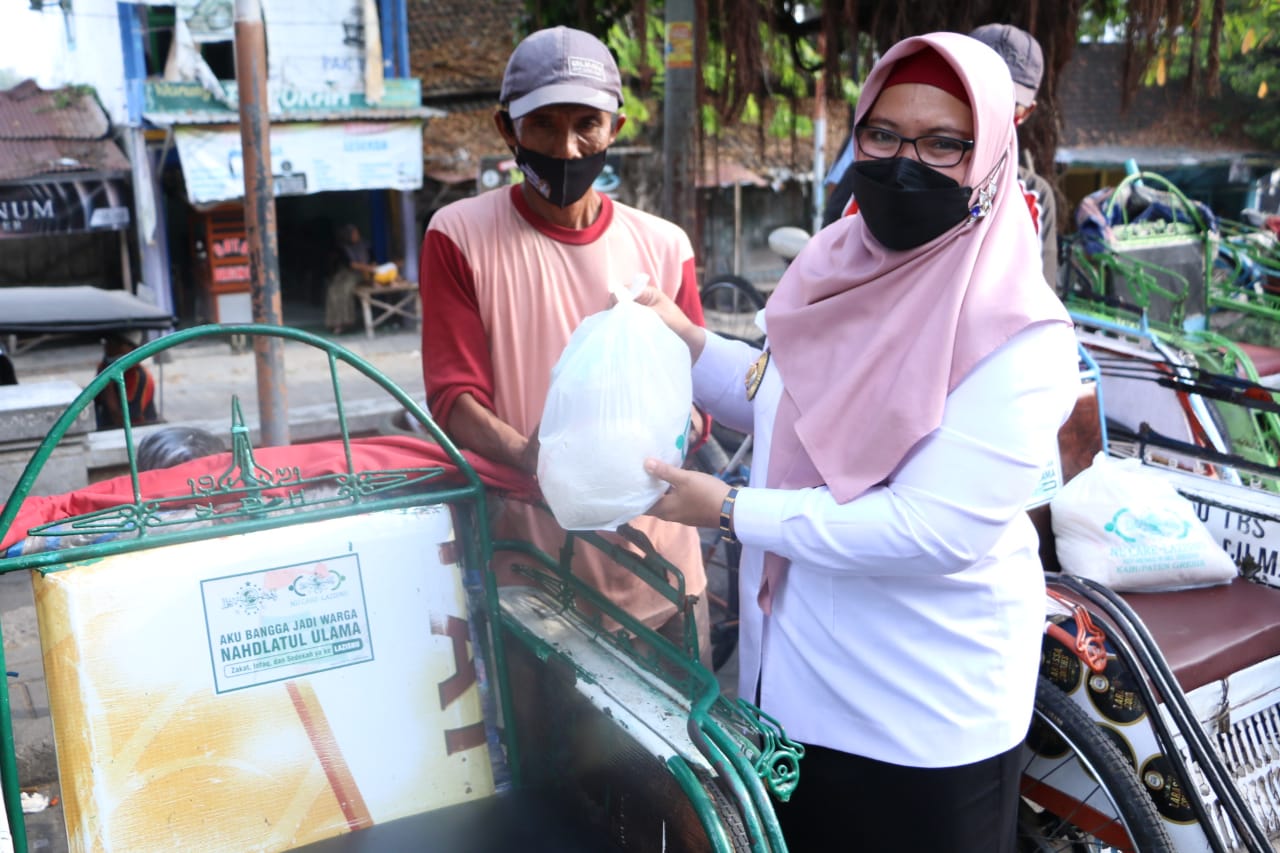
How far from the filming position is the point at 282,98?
12.5m

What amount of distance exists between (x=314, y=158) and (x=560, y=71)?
11.4 meters

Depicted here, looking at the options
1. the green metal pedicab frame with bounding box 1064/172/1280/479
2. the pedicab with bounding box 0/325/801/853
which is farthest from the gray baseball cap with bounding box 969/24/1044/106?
the pedicab with bounding box 0/325/801/853

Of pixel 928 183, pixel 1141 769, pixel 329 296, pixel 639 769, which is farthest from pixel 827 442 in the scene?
pixel 329 296

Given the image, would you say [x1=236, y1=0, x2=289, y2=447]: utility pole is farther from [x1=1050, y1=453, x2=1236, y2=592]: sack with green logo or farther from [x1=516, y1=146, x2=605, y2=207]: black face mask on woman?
[x1=1050, y1=453, x2=1236, y2=592]: sack with green logo

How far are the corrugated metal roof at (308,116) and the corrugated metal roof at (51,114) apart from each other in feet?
3.65

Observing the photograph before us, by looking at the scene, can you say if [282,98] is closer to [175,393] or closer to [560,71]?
[175,393]

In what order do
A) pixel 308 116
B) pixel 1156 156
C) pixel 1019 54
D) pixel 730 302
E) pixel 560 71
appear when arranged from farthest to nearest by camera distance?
pixel 1156 156 < pixel 308 116 < pixel 730 302 < pixel 1019 54 < pixel 560 71

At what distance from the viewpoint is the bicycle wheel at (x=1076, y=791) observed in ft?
7.13

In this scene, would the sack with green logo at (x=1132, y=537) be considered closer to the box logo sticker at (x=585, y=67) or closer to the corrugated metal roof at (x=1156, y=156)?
the box logo sticker at (x=585, y=67)

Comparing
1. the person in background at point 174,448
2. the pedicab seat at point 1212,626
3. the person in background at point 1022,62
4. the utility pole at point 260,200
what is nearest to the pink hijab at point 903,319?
the pedicab seat at point 1212,626

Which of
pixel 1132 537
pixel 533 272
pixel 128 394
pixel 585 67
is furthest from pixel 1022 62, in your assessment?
pixel 128 394

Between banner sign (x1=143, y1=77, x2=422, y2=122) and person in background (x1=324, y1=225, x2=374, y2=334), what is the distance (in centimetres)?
178

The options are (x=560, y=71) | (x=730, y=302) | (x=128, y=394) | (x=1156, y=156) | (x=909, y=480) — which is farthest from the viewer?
(x=1156, y=156)

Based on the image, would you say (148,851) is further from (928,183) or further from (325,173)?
(325,173)
